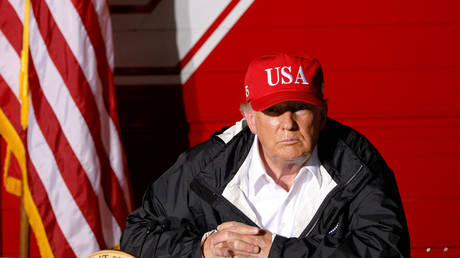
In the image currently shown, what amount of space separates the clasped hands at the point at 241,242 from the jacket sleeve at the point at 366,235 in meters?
0.04

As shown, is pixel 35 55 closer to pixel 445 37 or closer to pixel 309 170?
pixel 309 170

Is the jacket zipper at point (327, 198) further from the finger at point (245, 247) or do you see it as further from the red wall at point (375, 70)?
the red wall at point (375, 70)

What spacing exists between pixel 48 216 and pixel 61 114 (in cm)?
44

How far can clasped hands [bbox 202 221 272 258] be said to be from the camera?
1860 mm

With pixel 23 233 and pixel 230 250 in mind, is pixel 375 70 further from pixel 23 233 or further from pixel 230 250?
pixel 23 233

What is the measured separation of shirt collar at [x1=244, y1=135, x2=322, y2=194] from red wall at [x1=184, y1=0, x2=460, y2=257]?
1.20 meters

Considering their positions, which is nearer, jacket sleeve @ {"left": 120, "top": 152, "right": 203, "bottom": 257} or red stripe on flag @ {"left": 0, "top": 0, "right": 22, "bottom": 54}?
jacket sleeve @ {"left": 120, "top": 152, "right": 203, "bottom": 257}

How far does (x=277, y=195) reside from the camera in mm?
2104

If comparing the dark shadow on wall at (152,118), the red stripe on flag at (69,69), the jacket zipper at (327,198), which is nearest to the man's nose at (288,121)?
the jacket zipper at (327,198)

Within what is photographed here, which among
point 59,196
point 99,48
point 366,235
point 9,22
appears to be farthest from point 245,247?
point 9,22

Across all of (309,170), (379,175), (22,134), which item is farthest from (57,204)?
(379,175)

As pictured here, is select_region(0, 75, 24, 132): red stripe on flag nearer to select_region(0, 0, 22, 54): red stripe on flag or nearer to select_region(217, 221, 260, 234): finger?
select_region(0, 0, 22, 54): red stripe on flag

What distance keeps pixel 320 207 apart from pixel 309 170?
0.43ft

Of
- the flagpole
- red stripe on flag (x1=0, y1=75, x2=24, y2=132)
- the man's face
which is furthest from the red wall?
the man's face
